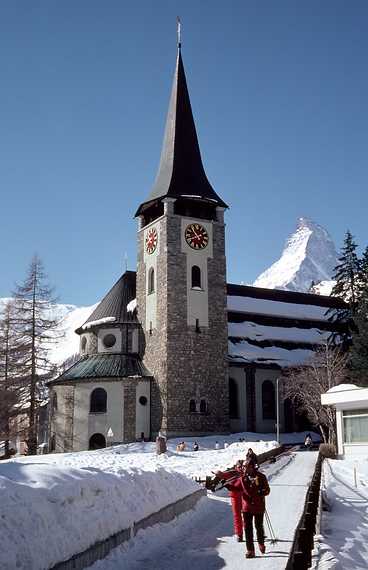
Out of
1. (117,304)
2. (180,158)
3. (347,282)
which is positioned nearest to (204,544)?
(117,304)

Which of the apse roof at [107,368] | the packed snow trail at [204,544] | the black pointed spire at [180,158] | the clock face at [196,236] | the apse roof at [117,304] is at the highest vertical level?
the black pointed spire at [180,158]

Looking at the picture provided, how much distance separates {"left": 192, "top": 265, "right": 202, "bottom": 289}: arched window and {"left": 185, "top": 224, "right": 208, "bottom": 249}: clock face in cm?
165

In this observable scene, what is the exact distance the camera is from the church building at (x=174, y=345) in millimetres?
45219

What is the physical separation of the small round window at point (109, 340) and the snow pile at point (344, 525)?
2349 centimetres

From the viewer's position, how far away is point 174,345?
151 ft

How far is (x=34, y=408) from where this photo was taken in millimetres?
46906

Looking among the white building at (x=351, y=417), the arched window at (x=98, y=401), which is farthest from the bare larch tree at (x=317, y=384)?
the arched window at (x=98, y=401)

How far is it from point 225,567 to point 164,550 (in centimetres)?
160

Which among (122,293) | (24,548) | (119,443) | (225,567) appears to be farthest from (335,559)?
(122,293)

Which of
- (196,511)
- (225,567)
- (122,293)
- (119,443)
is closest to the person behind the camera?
(225,567)

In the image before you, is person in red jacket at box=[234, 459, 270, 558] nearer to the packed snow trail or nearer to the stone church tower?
the packed snow trail

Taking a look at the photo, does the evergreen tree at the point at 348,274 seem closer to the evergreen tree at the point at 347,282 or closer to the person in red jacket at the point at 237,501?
the evergreen tree at the point at 347,282

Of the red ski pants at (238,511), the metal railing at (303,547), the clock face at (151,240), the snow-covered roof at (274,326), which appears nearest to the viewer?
the metal railing at (303,547)

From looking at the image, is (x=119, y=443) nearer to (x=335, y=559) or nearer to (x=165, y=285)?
(x=165, y=285)
